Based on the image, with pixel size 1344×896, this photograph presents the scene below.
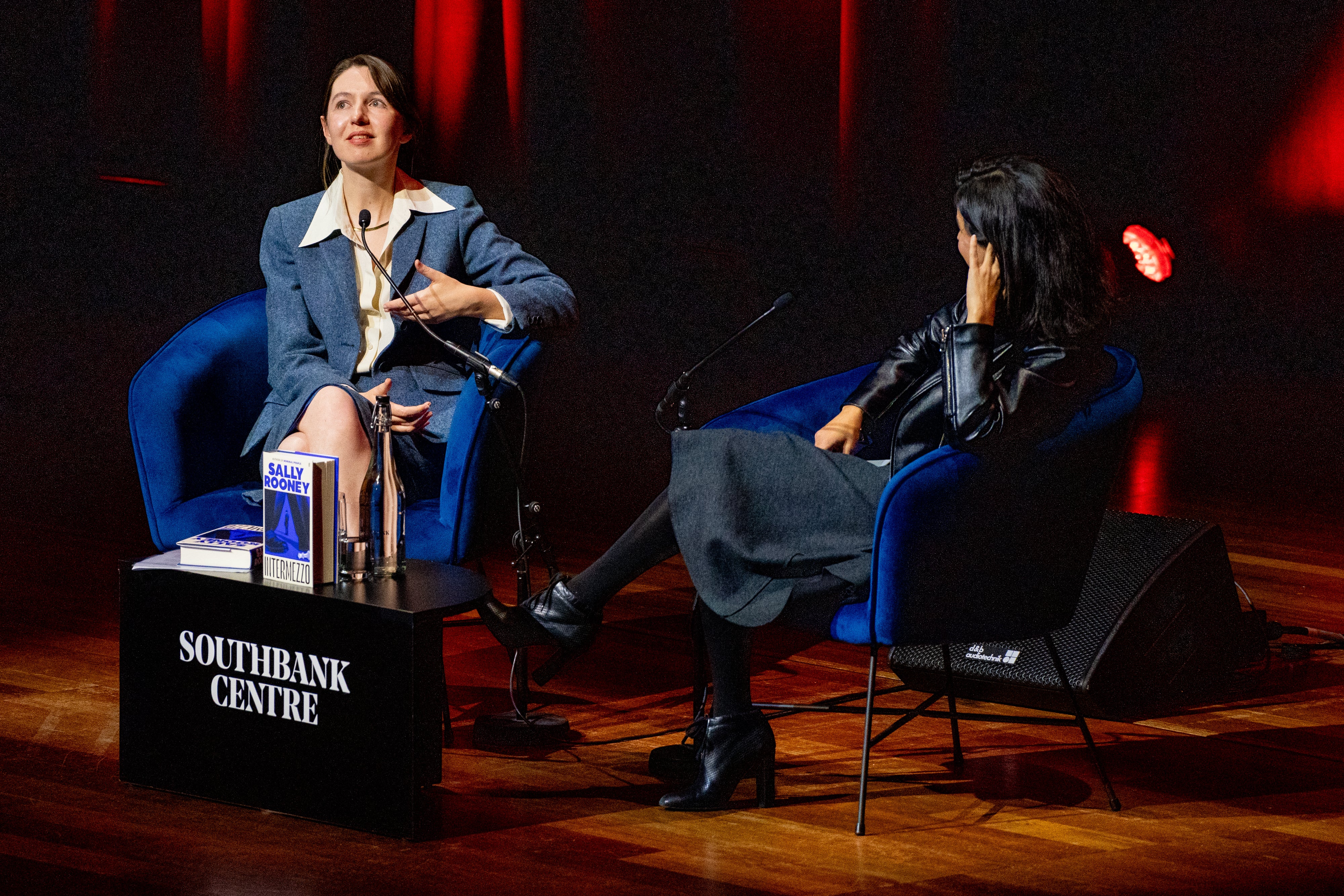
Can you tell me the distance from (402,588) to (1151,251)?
6513 mm

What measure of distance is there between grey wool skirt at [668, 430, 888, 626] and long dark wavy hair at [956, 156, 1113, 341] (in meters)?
0.36

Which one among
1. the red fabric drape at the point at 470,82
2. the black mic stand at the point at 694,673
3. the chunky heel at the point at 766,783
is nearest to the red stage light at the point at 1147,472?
the black mic stand at the point at 694,673

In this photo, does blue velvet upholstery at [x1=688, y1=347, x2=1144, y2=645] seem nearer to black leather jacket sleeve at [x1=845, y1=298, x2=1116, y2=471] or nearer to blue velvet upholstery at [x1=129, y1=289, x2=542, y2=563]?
black leather jacket sleeve at [x1=845, y1=298, x2=1116, y2=471]

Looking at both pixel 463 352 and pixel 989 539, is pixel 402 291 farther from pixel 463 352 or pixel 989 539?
pixel 989 539

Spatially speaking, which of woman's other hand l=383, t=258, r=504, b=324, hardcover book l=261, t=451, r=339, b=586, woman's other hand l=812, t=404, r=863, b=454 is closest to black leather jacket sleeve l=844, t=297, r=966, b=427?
woman's other hand l=812, t=404, r=863, b=454

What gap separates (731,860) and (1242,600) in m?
2.12

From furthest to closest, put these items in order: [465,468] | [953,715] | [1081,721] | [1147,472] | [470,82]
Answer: [470,82] → [1147,472] → [465,468] → [953,715] → [1081,721]

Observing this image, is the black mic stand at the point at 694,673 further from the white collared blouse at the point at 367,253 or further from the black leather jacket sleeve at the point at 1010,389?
the white collared blouse at the point at 367,253

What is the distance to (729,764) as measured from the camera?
8.05 ft

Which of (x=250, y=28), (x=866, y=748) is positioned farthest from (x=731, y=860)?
(x=250, y=28)

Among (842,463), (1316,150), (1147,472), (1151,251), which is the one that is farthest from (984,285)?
(1316,150)

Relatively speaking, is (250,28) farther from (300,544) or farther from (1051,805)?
(1051,805)

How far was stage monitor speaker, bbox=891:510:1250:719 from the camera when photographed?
8.99 feet

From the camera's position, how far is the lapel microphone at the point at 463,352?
2.62 m
